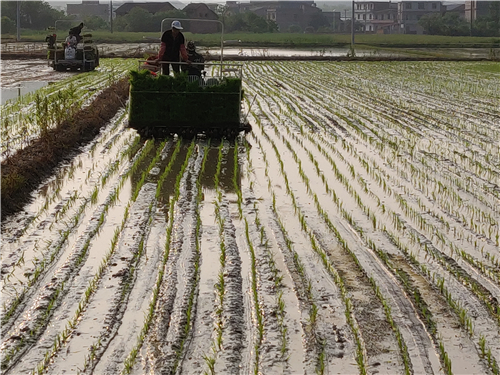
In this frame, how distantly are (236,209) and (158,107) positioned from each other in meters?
4.43

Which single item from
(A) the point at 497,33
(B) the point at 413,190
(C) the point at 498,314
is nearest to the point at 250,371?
(C) the point at 498,314

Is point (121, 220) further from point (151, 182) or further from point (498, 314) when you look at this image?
point (498, 314)

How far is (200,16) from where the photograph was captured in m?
83.6

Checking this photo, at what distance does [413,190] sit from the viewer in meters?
8.90

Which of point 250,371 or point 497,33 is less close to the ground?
point 497,33

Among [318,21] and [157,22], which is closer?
[157,22]

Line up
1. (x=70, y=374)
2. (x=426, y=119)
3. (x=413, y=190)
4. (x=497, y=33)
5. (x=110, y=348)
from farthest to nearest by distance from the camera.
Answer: (x=497, y=33) → (x=426, y=119) → (x=413, y=190) → (x=110, y=348) → (x=70, y=374)

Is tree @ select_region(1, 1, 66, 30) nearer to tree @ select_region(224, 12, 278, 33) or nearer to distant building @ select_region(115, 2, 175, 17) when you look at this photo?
distant building @ select_region(115, 2, 175, 17)

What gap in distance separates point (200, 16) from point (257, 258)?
79.3 m

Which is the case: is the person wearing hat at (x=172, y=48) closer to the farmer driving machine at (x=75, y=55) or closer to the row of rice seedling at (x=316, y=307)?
the row of rice seedling at (x=316, y=307)

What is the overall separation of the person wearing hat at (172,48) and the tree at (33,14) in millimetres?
71937

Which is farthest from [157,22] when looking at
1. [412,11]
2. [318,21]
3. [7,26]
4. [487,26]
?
[412,11]

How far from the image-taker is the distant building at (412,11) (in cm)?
11331

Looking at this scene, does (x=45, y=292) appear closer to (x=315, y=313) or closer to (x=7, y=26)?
(x=315, y=313)
